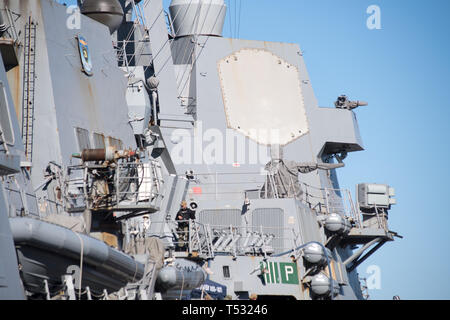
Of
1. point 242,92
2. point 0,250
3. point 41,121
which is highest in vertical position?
point 242,92

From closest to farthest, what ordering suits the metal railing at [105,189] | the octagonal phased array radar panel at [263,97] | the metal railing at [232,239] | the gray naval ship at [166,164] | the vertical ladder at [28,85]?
1. the gray naval ship at [166,164]
2. the metal railing at [105,189]
3. the vertical ladder at [28,85]
4. the metal railing at [232,239]
5. the octagonal phased array radar panel at [263,97]

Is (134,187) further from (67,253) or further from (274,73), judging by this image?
(274,73)

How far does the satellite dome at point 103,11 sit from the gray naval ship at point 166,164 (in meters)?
0.03

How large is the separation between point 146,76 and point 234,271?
6363 mm

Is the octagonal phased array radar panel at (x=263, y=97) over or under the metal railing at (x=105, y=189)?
over

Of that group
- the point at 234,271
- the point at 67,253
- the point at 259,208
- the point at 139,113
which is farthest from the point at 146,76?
the point at 67,253

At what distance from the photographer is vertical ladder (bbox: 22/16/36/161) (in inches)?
496

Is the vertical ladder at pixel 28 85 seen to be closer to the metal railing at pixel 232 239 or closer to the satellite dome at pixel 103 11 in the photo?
the metal railing at pixel 232 239

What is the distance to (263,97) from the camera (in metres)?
20.8

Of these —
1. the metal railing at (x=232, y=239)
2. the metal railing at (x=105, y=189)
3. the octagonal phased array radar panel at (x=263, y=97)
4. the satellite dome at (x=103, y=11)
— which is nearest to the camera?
the metal railing at (x=105, y=189)

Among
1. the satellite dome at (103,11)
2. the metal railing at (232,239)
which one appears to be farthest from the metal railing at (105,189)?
the satellite dome at (103,11)

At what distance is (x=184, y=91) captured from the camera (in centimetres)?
2084

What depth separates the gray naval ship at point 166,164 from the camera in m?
10.0

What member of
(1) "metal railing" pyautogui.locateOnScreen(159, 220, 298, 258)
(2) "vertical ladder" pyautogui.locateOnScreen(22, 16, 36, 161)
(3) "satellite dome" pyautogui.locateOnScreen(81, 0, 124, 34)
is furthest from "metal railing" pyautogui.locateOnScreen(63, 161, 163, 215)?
(3) "satellite dome" pyautogui.locateOnScreen(81, 0, 124, 34)
